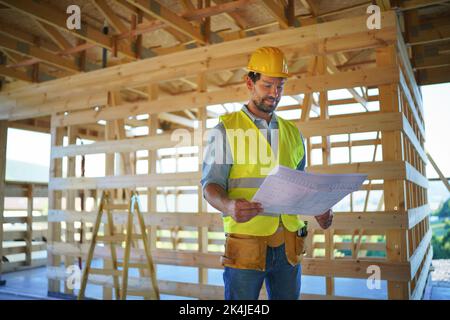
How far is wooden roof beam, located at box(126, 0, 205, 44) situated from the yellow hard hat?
2.17 metres

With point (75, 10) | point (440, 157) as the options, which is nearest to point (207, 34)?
point (75, 10)

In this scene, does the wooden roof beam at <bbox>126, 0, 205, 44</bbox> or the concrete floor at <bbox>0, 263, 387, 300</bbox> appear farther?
the concrete floor at <bbox>0, 263, 387, 300</bbox>

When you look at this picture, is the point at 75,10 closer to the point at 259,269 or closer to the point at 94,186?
the point at 94,186

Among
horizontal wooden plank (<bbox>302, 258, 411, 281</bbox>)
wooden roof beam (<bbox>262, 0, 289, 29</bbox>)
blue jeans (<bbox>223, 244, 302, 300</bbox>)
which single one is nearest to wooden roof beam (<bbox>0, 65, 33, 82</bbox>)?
wooden roof beam (<bbox>262, 0, 289, 29</bbox>)

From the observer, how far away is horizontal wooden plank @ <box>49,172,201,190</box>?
13.5 ft

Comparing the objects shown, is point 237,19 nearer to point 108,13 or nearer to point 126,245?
point 108,13

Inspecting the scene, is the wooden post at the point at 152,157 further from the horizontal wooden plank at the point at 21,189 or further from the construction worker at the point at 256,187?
the horizontal wooden plank at the point at 21,189

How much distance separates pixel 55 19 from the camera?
12.8ft

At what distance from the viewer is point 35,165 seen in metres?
9.28

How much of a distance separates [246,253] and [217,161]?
1.28ft

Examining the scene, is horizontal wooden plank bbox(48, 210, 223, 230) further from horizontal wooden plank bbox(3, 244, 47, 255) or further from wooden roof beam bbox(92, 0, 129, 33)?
horizontal wooden plank bbox(3, 244, 47, 255)

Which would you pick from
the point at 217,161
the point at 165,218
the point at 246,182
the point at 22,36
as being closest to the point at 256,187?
the point at 246,182

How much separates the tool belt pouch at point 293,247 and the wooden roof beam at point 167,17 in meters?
2.72
